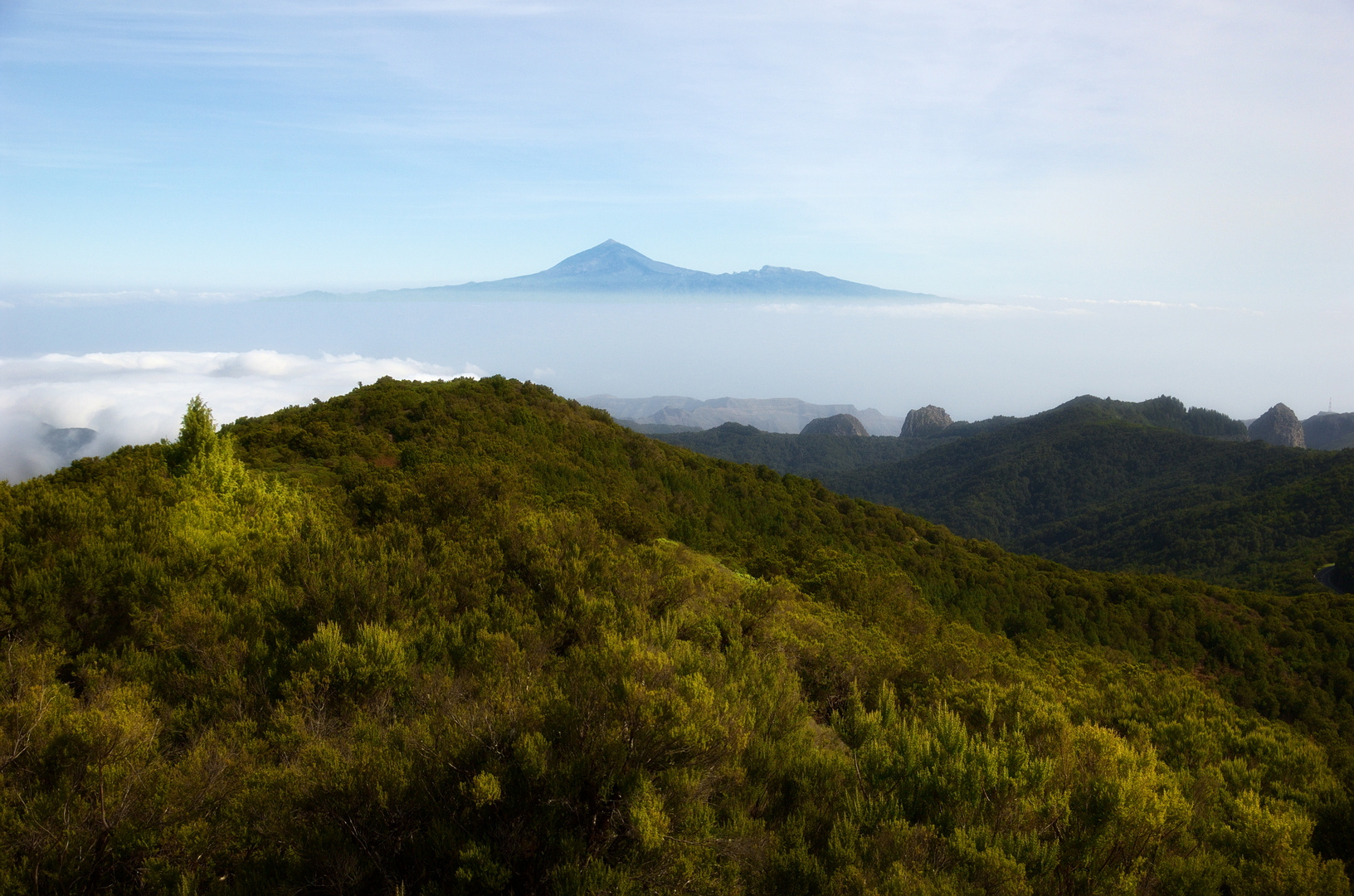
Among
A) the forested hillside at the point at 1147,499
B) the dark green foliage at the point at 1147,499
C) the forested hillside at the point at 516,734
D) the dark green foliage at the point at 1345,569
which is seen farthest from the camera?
the dark green foliage at the point at 1147,499

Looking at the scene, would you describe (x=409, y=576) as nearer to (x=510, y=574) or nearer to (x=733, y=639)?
(x=510, y=574)

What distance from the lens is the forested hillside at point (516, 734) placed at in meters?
6.25

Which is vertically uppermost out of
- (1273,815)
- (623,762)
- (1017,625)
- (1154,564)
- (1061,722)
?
(623,762)

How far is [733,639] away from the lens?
11.9 m

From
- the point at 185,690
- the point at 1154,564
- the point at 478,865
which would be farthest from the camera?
the point at 1154,564

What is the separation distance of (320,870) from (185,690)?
14.8ft

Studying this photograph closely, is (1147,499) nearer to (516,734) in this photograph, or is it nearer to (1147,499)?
(1147,499)

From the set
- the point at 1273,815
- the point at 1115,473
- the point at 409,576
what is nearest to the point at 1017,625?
the point at 1273,815

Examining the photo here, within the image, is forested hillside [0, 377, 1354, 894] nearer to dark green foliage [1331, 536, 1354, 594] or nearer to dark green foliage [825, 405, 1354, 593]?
dark green foliage [1331, 536, 1354, 594]

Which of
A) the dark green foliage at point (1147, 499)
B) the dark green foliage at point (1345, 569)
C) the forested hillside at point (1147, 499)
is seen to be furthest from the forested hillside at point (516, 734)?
the forested hillside at point (1147, 499)

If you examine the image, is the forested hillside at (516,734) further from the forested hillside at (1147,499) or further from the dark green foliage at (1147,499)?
the forested hillside at (1147,499)

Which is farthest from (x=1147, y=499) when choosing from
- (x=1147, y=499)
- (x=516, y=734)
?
(x=516, y=734)

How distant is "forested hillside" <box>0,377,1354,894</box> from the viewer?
246 inches

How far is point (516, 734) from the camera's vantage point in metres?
6.78
